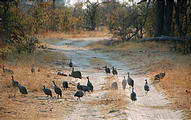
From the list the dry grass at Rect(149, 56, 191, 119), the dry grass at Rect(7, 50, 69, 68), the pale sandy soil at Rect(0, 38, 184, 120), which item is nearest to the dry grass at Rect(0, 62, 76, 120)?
the pale sandy soil at Rect(0, 38, 184, 120)

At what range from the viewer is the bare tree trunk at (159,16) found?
82.8ft

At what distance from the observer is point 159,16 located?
25438 millimetres

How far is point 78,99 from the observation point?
360 inches

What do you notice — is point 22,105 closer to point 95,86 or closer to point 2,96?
point 2,96

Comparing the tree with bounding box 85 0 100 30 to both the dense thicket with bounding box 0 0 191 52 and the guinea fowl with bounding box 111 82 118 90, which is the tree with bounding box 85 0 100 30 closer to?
the dense thicket with bounding box 0 0 191 52

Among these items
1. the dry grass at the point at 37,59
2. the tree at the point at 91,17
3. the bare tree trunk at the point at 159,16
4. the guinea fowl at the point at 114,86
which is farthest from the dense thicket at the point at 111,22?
the guinea fowl at the point at 114,86

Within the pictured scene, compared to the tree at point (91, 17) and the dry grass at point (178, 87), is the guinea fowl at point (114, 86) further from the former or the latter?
the tree at point (91, 17)

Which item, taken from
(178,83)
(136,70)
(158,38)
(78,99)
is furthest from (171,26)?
(78,99)

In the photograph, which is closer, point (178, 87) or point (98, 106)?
point (98, 106)

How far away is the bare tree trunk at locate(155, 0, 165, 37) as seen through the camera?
993 inches

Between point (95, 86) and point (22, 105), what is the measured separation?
372cm

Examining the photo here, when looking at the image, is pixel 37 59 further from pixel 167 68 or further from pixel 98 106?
pixel 98 106

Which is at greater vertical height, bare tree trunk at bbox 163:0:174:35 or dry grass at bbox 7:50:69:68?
bare tree trunk at bbox 163:0:174:35

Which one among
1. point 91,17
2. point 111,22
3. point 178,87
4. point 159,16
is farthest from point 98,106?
point 91,17
